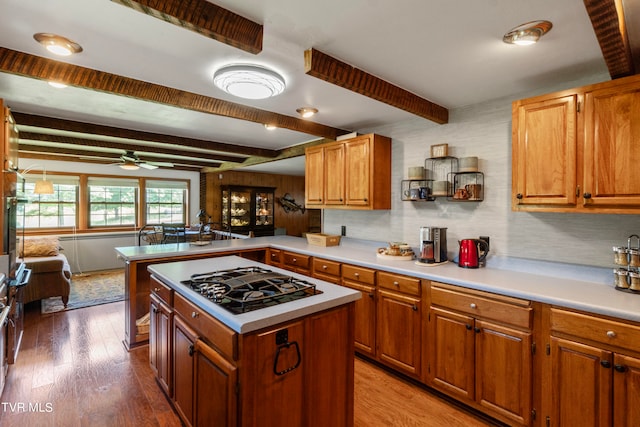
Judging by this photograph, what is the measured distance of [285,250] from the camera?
3.69 m

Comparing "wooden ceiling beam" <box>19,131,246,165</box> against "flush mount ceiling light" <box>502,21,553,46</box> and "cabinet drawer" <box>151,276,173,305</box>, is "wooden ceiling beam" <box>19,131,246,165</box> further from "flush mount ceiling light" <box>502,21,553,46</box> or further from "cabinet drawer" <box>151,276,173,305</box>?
"flush mount ceiling light" <box>502,21,553,46</box>

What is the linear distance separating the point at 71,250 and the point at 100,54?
5.91 metres

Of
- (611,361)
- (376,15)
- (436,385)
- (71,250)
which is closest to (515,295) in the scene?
(611,361)

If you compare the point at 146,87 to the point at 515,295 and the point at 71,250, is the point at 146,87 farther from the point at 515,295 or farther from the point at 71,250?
the point at 71,250

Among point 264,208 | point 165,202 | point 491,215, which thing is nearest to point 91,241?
point 165,202

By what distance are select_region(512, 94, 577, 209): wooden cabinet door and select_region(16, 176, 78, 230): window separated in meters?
7.61

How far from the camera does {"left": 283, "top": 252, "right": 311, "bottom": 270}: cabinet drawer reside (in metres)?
3.37

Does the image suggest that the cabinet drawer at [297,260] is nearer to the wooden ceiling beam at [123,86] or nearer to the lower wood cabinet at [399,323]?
the lower wood cabinet at [399,323]

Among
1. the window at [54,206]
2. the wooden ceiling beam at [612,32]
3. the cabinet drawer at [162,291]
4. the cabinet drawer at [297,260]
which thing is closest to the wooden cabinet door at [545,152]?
the wooden ceiling beam at [612,32]

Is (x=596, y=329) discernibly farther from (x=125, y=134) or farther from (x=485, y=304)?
(x=125, y=134)

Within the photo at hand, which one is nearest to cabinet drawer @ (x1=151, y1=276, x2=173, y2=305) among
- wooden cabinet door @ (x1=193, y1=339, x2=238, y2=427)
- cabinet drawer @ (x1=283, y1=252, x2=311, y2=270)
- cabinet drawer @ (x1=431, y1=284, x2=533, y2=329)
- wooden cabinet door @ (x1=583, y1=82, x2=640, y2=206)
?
wooden cabinet door @ (x1=193, y1=339, x2=238, y2=427)

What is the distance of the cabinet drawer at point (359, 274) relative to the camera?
2.70 m

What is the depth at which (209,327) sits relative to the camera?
153 centimetres

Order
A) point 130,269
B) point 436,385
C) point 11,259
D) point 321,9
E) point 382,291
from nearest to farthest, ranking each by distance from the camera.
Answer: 1. point 321,9
2. point 436,385
3. point 11,259
4. point 382,291
5. point 130,269
